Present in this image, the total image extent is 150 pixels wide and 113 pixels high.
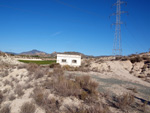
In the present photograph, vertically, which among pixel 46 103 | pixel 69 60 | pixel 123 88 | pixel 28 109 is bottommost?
pixel 28 109

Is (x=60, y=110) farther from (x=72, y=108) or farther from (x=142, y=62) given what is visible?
(x=142, y=62)

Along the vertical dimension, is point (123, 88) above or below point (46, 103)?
above

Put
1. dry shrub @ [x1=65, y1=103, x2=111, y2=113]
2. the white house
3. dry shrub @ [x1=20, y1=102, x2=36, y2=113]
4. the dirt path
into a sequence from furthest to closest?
1. the white house
2. the dirt path
3. dry shrub @ [x1=20, y1=102, x2=36, y2=113]
4. dry shrub @ [x1=65, y1=103, x2=111, y2=113]

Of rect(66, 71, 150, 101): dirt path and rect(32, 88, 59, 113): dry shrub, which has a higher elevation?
rect(66, 71, 150, 101): dirt path

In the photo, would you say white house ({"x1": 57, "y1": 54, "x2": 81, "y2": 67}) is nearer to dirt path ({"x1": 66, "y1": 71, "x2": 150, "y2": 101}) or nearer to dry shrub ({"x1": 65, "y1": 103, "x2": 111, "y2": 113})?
dirt path ({"x1": 66, "y1": 71, "x2": 150, "y2": 101})

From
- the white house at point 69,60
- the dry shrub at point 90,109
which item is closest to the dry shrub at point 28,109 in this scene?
the dry shrub at point 90,109

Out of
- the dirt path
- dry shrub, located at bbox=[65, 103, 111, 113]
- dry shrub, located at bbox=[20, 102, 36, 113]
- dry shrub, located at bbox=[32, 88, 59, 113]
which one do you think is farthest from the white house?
dry shrub, located at bbox=[20, 102, 36, 113]

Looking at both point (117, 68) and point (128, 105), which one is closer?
point (128, 105)

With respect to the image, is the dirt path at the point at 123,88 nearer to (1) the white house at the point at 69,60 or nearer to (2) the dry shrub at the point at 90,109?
(2) the dry shrub at the point at 90,109

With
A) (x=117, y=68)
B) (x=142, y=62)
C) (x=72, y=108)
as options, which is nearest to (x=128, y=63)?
(x=142, y=62)

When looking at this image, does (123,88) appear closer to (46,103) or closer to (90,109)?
(90,109)

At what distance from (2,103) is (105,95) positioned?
17.6 ft

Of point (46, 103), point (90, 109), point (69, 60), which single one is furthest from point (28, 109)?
point (69, 60)

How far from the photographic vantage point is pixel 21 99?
20.9ft
